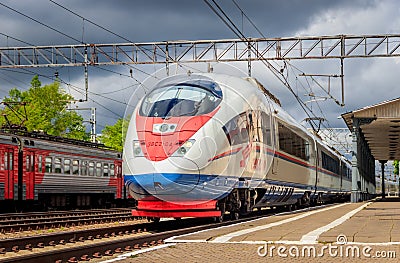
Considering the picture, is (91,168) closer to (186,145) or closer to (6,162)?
(6,162)

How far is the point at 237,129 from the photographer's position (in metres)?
15.5

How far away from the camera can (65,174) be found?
29.5 metres

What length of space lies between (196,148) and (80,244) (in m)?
3.25

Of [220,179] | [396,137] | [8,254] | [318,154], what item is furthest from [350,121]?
[8,254]

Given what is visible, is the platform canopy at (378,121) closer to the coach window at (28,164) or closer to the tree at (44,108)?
the coach window at (28,164)

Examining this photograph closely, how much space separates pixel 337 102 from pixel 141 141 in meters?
25.4

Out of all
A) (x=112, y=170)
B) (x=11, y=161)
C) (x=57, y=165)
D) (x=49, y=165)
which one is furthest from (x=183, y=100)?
(x=112, y=170)

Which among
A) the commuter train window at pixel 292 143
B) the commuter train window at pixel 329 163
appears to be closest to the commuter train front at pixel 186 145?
the commuter train window at pixel 292 143

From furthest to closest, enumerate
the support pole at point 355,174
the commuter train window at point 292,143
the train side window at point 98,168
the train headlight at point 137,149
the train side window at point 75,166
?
the support pole at point 355,174 < the train side window at point 98,168 < the train side window at point 75,166 < the commuter train window at point 292,143 < the train headlight at point 137,149

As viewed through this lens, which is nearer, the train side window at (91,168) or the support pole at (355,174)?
the train side window at (91,168)

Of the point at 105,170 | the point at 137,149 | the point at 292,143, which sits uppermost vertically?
the point at 292,143

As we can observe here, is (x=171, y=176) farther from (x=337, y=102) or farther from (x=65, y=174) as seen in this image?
(x=337, y=102)

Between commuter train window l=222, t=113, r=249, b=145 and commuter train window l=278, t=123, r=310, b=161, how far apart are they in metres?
4.79

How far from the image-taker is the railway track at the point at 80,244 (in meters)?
9.68
